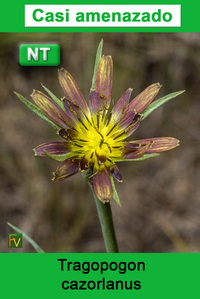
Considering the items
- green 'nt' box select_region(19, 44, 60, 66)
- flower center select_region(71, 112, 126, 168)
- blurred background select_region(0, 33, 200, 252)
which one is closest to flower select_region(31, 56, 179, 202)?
flower center select_region(71, 112, 126, 168)

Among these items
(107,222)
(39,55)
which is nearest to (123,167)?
(39,55)

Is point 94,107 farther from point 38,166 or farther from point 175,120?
point 175,120

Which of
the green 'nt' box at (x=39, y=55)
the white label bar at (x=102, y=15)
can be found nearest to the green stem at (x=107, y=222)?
the green 'nt' box at (x=39, y=55)

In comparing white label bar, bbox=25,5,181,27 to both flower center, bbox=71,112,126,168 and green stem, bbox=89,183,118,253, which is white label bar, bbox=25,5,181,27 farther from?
green stem, bbox=89,183,118,253

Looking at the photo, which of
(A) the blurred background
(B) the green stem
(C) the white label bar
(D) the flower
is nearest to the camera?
(D) the flower

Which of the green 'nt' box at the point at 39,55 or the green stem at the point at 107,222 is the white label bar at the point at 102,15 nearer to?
the green 'nt' box at the point at 39,55

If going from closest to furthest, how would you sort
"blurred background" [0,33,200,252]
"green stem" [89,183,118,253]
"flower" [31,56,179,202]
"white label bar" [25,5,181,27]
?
"flower" [31,56,179,202]
"green stem" [89,183,118,253]
"white label bar" [25,5,181,27]
"blurred background" [0,33,200,252]

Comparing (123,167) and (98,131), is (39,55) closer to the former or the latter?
(98,131)
